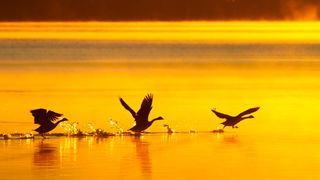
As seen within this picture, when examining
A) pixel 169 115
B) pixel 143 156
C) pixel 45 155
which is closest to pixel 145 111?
pixel 143 156

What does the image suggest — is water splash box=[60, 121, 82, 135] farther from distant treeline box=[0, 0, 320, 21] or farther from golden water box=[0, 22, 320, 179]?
distant treeline box=[0, 0, 320, 21]

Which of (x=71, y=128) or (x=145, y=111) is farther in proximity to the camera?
(x=71, y=128)

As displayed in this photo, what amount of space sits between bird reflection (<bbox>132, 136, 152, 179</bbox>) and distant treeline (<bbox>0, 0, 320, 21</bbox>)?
10751cm

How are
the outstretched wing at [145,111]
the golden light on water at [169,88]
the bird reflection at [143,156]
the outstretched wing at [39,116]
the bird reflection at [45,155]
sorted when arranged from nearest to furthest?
the bird reflection at [143,156] → the bird reflection at [45,155] → the outstretched wing at [39,116] → the outstretched wing at [145,111] → the golden light on water at [169,88]

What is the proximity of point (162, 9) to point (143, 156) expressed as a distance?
4891 inches

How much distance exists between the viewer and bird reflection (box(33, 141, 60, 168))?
70.9ft

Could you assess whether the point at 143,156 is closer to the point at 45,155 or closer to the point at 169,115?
the point at 45,155

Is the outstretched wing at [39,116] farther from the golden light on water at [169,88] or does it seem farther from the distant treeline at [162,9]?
the distant treeline at [162,9]

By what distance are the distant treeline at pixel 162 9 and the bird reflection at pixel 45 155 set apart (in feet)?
357

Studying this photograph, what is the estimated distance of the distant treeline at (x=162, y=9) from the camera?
13862cm

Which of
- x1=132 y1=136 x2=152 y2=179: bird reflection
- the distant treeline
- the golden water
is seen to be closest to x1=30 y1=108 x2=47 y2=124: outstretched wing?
the golden water

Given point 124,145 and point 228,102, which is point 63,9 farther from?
point 124,145

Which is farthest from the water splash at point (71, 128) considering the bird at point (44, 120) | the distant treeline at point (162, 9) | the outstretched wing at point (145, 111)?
the distant treeline at point (162, 9)

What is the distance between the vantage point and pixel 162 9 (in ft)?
481
